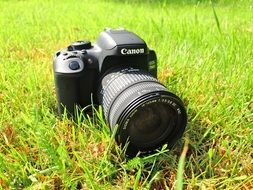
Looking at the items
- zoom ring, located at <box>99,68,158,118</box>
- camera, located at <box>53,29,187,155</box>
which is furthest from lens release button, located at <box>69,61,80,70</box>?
zoom ring, located at <box>99,68,158,118</box>

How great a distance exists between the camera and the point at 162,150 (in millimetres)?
1308

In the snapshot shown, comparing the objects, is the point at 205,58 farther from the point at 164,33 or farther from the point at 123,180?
the point at 123,180

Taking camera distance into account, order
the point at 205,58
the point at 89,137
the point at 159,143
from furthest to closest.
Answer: the point at 205,58 < the point at 89,137 < the point at 159,143

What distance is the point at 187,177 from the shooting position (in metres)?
1.32

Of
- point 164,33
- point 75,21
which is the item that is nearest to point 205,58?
point 164,33

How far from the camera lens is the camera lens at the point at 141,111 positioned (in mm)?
1243

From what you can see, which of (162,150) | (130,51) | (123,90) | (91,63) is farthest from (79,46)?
(162,150)

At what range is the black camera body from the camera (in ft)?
4.89

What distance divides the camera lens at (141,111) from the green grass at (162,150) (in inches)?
2.3

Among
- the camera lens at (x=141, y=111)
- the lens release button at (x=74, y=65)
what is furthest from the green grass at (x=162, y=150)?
the lens release button at (x=74, y=65)

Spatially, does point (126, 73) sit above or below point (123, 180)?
above

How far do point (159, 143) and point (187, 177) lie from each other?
0.50ft

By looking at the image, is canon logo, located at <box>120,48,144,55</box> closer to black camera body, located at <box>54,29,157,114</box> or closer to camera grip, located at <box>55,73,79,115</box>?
black camera body, located at <box>54,29,157,114</box>

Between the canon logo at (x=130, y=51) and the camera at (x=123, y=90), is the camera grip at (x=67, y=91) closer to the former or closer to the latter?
the camera at (x=123, y=90)
